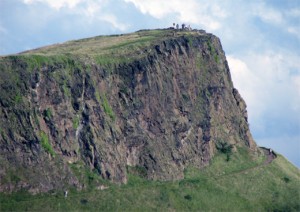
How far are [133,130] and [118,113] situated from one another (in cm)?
437

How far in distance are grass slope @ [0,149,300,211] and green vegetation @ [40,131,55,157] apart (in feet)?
24.4

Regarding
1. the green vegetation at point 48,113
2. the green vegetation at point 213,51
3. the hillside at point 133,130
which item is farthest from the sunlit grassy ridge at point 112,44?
the green vegetation at point 48,113

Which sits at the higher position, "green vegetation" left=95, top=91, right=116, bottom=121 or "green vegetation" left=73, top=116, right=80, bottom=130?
"green vegetation" left=95, top=91, right=116, bottom=121

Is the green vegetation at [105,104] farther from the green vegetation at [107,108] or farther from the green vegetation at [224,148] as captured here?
the green vegetation at [224,148]

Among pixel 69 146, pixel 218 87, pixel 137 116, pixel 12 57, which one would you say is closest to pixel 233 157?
pixel 218 87

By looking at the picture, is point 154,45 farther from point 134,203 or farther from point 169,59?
point 134,203

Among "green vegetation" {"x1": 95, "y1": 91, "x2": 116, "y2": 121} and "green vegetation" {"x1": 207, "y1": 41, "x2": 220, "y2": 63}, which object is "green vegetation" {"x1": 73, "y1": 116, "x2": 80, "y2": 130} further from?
"green vegetation" {"x1": 207, "y1": 41, "x2": 220, "y2": 63}

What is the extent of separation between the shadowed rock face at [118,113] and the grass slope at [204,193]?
2445 mm

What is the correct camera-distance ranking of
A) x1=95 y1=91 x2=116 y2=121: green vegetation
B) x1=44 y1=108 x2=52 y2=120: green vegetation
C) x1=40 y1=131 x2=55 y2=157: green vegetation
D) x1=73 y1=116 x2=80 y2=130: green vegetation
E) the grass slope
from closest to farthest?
the grass slope, x1=40 y1=131 x2=55 y2=157: green vegetation, x1=44 y1=108 x2=52 y2=120: green vegetation, x1=73 y1=116 x2=80 y2=130: green vegetation, x1=95 y1=91 x2=116 y2=121: green vegetation

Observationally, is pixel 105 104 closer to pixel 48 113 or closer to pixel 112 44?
pixel 48 113

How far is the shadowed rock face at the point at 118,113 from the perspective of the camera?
420 ft

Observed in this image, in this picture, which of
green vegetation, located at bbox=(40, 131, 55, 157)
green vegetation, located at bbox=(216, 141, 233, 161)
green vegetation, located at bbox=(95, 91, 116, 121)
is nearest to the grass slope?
green vegetation, located at bbox=(216, 141, 233, 161)

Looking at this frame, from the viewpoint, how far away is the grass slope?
127m

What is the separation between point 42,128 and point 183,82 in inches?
1600
